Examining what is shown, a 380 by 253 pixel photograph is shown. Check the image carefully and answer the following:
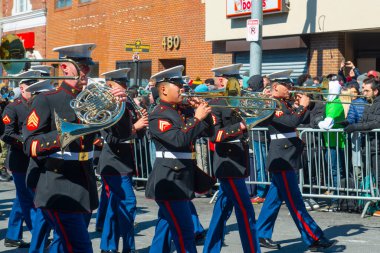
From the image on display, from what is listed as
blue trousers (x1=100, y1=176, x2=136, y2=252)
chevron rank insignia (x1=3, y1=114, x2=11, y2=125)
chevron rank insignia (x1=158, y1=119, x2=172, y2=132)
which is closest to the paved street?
blue trousers (x1=100, y1=176, x2=136, y2=252)

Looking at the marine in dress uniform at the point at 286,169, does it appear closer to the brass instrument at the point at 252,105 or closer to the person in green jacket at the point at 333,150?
the brass instrument at the point at 252,105

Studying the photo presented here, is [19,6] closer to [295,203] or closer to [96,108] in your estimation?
[295,203]

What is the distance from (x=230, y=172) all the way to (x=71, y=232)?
80.7 inches

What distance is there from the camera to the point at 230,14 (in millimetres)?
19469

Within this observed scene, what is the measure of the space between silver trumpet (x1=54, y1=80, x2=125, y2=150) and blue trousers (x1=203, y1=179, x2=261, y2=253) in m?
1.86

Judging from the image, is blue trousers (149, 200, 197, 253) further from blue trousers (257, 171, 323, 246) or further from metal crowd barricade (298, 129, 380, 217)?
metal crowd barricade (298, 129, 380, 217)

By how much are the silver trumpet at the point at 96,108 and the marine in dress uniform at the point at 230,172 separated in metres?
1.63

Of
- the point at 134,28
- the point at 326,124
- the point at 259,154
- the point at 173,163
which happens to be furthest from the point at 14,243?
the point at 134,28

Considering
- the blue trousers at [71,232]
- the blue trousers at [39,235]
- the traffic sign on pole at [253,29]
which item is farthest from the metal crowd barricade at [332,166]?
the blue trousers at [71,232]

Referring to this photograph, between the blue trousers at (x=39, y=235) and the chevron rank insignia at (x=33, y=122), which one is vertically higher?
the chevron rank insignia at (x=33, y=122)

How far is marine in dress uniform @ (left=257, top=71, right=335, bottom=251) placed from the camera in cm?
783

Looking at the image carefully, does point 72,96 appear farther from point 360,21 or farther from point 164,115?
point 360,21

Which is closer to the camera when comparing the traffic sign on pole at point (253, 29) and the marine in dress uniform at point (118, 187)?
the marine in dress uniform at point (118, 187)

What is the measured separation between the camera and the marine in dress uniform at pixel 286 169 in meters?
7.83
